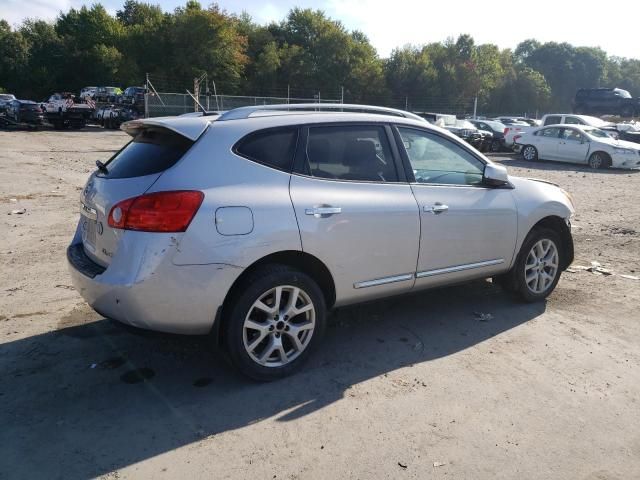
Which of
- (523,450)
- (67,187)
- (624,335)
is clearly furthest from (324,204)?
(67,187)

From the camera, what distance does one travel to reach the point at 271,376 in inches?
145

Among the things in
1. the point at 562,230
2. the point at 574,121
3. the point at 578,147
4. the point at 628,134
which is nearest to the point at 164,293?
the point at 562,230

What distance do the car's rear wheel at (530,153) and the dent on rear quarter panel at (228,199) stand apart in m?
18.9

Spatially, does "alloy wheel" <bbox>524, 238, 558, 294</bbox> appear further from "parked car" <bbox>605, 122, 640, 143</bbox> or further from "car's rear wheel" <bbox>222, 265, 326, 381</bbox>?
"parked car" <bbox>605, 122, 640, 143</bbox>

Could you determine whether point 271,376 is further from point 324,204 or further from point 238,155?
point 238,155

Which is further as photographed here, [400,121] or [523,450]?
[400,121]

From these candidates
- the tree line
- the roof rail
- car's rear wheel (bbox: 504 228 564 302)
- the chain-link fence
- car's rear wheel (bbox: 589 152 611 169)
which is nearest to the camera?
the roof rail

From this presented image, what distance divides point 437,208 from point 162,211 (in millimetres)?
2133

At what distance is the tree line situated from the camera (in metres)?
50.2

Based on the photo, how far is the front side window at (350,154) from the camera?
3887 mm

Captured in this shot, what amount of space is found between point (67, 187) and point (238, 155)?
8.85 meters

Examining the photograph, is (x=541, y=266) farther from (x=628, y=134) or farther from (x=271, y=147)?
(x=628, y=134)

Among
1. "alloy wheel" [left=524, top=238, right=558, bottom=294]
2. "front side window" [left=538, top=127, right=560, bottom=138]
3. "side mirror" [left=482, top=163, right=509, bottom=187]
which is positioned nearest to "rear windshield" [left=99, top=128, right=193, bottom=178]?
"side mirror" [left=482, top=163, right=509, bottom=187]

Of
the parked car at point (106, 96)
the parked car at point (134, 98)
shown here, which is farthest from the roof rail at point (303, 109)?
the parked car at point (106, 96)
